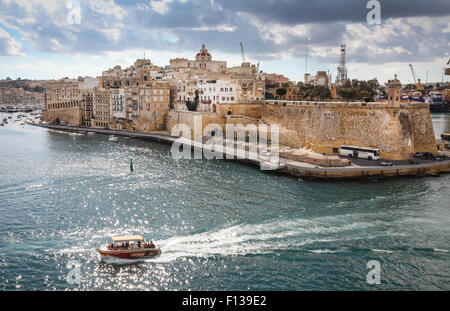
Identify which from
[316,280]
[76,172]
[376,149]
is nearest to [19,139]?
[76,172]

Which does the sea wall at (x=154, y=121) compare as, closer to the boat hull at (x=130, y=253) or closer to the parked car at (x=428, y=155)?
the parked car at (x=428, y=155)

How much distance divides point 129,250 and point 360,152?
2872 cm

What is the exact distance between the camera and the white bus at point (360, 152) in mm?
38656

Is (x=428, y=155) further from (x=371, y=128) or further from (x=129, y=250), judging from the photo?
(x=129, y=250)

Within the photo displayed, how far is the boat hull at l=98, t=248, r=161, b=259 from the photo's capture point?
1856cm

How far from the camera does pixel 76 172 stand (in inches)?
1439

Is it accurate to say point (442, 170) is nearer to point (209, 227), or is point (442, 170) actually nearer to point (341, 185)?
point (341, 185)

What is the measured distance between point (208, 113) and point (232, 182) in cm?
2521

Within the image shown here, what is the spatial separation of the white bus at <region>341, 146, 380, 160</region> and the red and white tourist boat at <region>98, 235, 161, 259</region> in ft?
90.0

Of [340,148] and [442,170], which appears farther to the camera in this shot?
[340,148]

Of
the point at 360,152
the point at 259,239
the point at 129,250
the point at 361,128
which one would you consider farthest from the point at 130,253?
the point at 361,128
